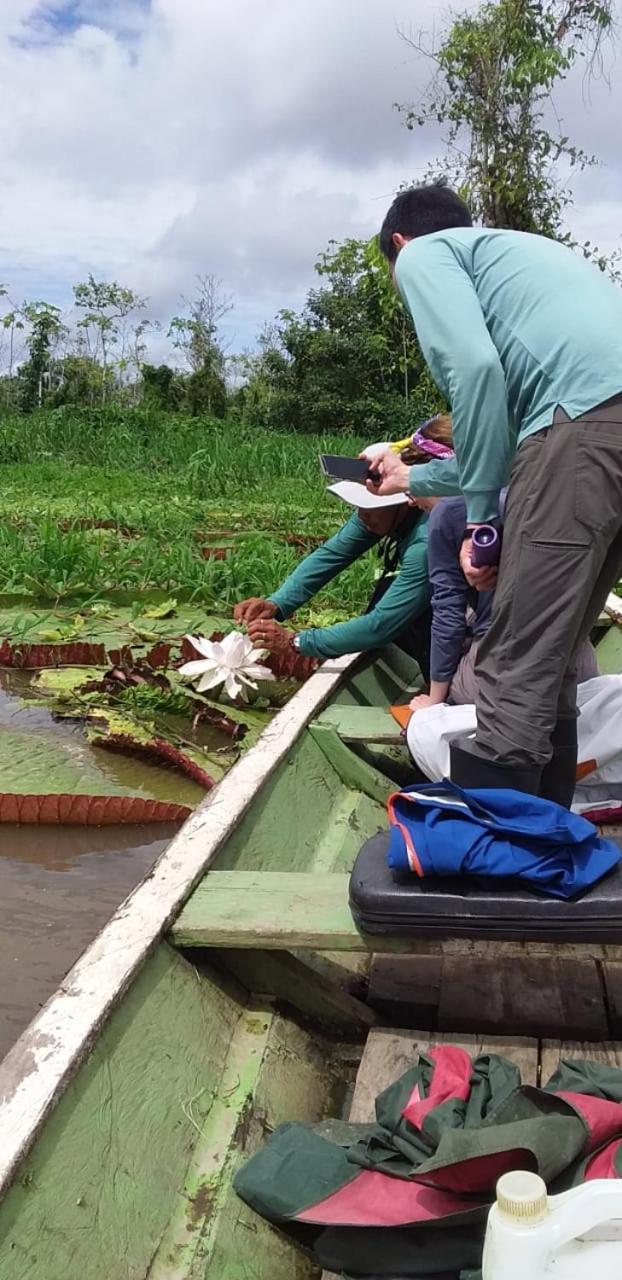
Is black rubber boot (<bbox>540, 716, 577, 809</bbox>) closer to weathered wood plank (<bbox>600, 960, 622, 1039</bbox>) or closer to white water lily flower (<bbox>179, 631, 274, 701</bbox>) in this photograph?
weathered wood plank (<bbox>600, 960, 622, 1039</bbox>)

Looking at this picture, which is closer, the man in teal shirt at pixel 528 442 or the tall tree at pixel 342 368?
the man in teal shirt at pixel 528 442

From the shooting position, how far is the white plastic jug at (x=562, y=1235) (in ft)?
2.62

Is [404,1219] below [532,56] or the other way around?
below

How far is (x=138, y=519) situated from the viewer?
656cm

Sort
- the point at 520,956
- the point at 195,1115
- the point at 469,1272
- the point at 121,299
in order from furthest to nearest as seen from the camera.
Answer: the point at 121,299, the point at 520,956, the point at 195,1115, the point at 469,1272

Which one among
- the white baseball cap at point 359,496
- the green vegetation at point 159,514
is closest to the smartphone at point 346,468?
the white baseball cap at point 359,496

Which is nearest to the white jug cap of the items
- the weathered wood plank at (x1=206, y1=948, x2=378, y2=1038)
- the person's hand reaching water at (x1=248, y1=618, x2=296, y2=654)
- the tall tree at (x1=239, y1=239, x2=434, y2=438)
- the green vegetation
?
the weathered wood plank at (x1=206, y1=948, x2=378, y2=1038)

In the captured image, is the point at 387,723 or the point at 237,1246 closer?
the point at 237,1246

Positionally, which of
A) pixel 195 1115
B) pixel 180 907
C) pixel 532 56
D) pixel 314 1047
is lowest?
pixel 314 1047

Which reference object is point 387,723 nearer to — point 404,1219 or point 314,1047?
point 314,1047

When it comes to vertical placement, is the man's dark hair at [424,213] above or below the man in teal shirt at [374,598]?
above

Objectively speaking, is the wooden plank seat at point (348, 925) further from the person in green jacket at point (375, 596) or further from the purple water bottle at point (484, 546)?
the person in green jacket at point (375, 596)

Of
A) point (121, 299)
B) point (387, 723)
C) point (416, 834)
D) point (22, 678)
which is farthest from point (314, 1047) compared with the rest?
point (121, 299)

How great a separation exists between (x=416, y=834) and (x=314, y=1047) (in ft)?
1.43
